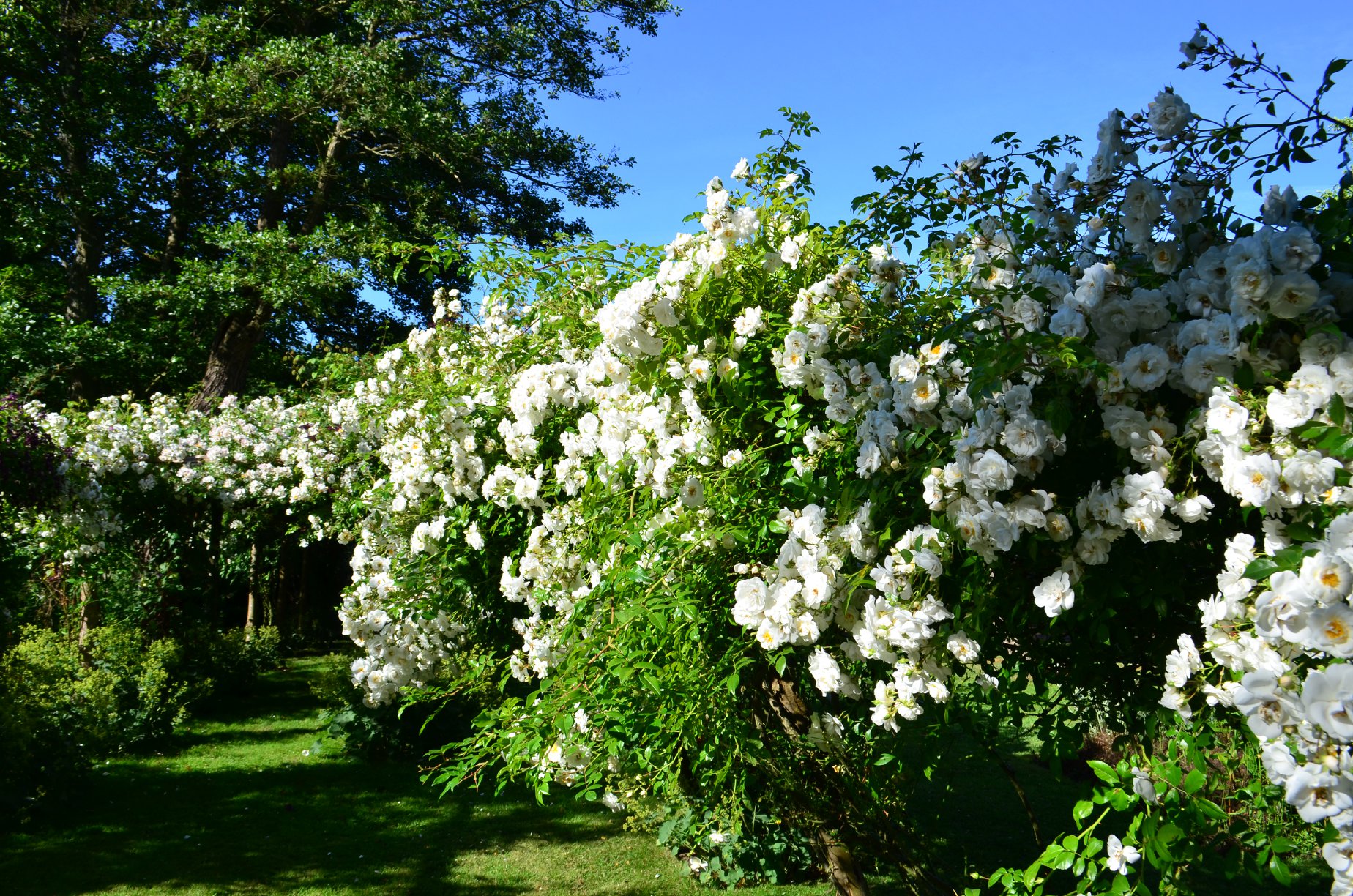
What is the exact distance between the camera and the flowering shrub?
141 cm

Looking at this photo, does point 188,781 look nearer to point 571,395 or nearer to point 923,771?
point 571,395

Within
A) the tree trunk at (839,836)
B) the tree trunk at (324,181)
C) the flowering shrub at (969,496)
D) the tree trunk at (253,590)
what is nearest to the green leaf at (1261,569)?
the flowering shrub at (969,496)

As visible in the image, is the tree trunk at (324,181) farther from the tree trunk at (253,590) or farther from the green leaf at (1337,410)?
the green leaf at (1337,410)

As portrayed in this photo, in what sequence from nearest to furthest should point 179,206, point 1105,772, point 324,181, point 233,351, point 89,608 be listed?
point 1105,772 → point 89,608 → point 233,351 → point 324,181 → point 179,206

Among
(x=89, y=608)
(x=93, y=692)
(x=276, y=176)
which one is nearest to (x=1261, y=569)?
(x=93, y=692)

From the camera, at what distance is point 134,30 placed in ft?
42.1

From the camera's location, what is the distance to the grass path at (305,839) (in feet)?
15.5

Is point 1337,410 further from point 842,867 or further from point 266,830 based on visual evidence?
point 266,830

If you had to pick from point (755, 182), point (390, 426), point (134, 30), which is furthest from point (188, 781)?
point (134, 30)

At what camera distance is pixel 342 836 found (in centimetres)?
550

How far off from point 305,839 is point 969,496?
202 inches

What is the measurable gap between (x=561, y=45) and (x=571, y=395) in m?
13.1

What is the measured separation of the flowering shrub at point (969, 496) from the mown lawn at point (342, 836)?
A: 208 cm

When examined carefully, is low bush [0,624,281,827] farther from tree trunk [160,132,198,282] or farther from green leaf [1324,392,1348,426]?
tree trunk [160,132,198,282]
